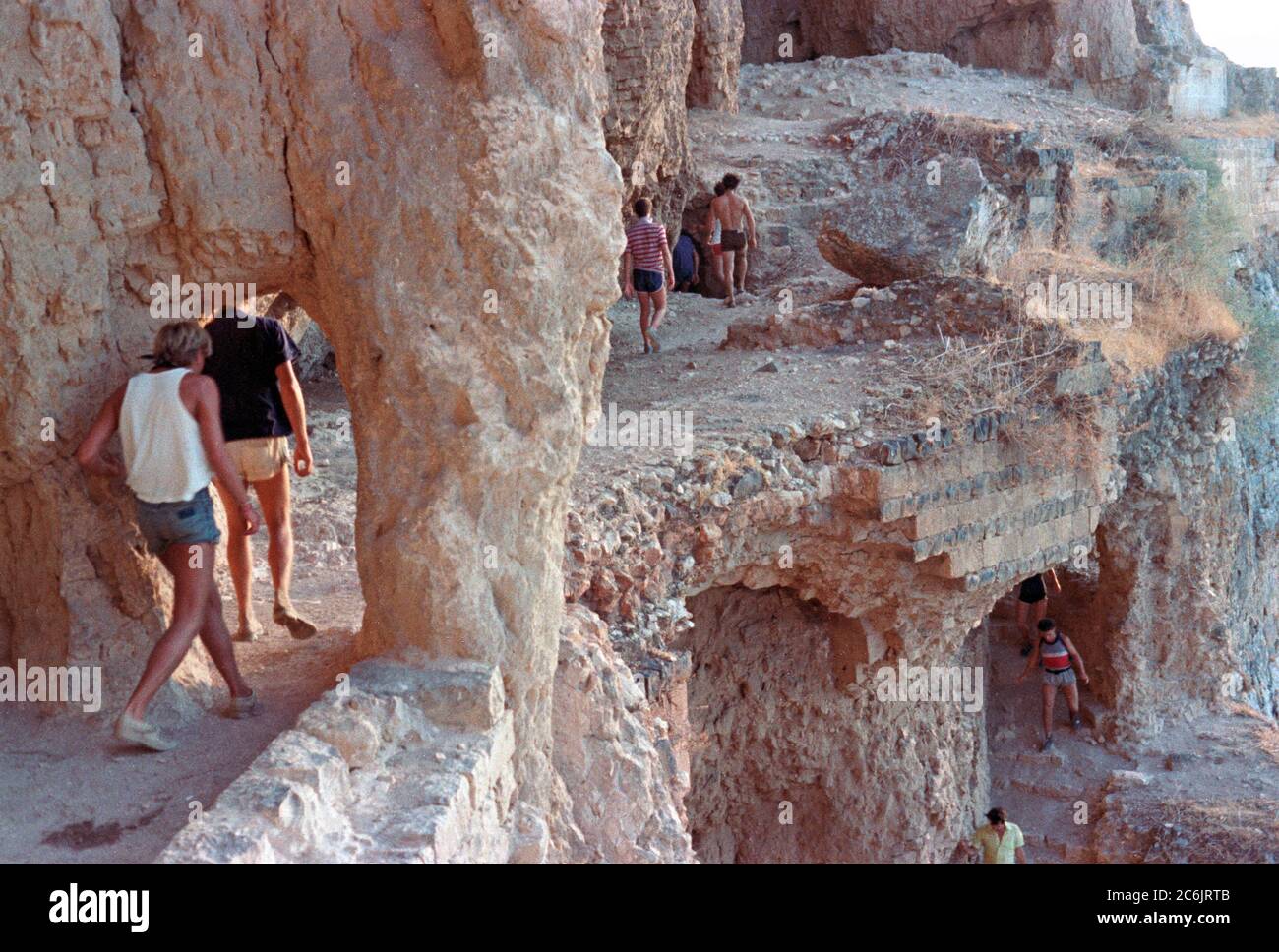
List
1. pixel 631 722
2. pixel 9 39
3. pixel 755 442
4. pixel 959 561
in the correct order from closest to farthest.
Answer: pixel 9 39
pixel 631 722
pixel 755 442
pixel 959 561

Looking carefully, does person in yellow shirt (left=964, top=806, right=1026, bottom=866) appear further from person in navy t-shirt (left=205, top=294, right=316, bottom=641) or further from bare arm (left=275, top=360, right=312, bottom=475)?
bare arm (left=275, top=360, right=312, bottom=475)

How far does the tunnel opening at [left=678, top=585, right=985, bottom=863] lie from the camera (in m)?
9.77

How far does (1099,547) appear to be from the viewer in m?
13.2

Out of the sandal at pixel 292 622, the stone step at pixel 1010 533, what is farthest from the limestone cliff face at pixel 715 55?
the sandal at pixel 292 622

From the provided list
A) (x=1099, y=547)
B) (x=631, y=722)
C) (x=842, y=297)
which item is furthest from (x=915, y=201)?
(x=631, y=722)

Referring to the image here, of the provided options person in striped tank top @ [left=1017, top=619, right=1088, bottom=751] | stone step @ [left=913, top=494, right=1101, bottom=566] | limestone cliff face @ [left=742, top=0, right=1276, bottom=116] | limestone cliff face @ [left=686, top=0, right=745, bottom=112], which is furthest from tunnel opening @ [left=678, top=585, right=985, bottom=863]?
limestone cliff face @ [left=742, top=0, right=1276, bottom=116]

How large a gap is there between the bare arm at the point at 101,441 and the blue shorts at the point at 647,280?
7.59 meters

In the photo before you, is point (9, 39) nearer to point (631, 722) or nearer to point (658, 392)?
point (631, 722)

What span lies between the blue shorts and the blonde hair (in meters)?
7.58

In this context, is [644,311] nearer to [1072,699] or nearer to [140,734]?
[1072,699]

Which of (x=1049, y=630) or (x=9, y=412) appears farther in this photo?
(x=1049, y=630)

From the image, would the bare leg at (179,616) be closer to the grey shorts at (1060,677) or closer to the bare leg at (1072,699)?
the grey shorts at (1060,677)

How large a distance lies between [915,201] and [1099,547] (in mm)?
3506

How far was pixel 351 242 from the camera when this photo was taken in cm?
502
